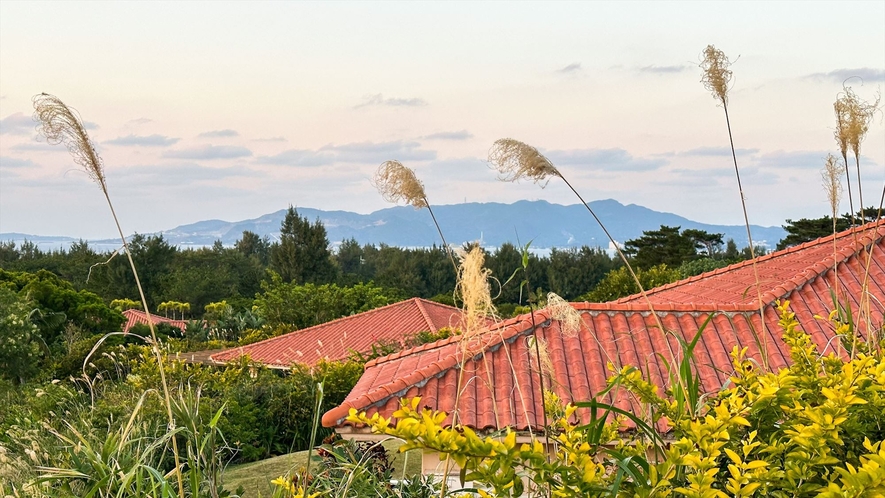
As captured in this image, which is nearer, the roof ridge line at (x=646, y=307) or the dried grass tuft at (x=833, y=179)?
the dried grass tuft at (x=833, y=179)

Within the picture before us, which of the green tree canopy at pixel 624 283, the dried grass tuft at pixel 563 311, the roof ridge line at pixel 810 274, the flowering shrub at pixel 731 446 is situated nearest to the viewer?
the flowering shrub at pixel 731 446

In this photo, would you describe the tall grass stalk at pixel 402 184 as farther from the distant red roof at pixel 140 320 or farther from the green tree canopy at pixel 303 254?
the green tree canopy at pixel 303 254

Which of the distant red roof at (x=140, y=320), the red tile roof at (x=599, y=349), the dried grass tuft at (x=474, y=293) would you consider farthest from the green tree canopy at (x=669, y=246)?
the dried grass tuft at (x=474, y=293)

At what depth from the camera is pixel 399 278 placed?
2200 inches

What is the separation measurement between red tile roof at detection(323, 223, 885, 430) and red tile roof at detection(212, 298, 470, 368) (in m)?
9.10

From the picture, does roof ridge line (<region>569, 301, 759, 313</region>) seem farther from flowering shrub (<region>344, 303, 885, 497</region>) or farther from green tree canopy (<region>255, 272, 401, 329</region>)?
green tree canopy (<region>255, 272, 401, 329</region>)

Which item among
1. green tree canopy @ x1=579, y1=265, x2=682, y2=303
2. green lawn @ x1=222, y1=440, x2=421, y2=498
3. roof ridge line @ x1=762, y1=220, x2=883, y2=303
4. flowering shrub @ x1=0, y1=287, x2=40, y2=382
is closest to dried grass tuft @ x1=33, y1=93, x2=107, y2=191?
green lawn @ x1=222, y1=440, x2=421, y2=498

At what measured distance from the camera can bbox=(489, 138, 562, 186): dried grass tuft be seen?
2.64 metres

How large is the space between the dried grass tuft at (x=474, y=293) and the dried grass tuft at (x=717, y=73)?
144 cm

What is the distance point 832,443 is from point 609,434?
0.58m

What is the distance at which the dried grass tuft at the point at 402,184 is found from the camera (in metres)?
3.06

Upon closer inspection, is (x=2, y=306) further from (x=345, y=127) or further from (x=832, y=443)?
(x=832, y=443)

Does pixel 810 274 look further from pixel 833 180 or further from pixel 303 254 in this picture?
pixel 303 254

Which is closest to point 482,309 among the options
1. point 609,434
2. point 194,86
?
point 609,434
